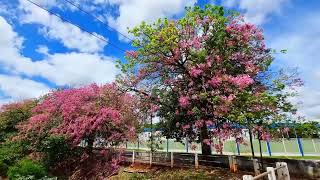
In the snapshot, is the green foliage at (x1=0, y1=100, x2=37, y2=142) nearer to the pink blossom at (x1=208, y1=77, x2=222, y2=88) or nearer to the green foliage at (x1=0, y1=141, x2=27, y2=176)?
the green foliage at (x1=0, y1=141, x2=27, y2=176)

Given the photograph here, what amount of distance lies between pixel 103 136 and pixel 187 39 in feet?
24.0

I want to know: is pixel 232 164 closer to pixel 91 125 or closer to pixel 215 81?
pixel 215 81

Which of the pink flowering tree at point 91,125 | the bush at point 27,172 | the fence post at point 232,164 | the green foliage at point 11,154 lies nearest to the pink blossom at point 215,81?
the fence post at point 232,164

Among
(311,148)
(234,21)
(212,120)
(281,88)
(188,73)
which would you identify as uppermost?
(234,21)

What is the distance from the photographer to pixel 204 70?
14.0m

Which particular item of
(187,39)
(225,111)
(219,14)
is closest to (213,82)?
(225,111)

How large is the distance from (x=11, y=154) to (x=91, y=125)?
6.27m

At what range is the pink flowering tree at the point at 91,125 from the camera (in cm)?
1516

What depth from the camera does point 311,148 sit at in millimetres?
17453

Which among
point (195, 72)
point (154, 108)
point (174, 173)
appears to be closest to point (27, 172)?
point (154, 108)

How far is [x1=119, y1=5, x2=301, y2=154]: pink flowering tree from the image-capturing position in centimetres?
1304

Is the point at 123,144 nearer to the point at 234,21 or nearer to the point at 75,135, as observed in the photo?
the point at 75,135

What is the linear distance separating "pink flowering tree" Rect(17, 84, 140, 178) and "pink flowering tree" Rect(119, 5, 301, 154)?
1371 millimetres

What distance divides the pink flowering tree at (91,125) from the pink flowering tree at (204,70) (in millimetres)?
1371
